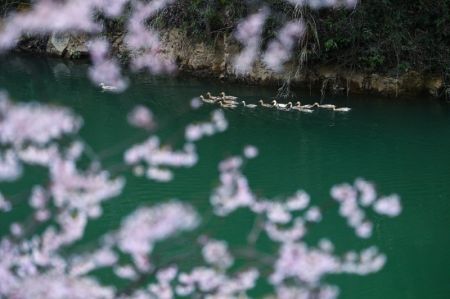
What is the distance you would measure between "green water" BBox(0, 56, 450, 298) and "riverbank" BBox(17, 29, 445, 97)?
242 millimetres

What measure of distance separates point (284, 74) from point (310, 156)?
2.74 m

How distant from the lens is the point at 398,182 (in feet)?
16.2

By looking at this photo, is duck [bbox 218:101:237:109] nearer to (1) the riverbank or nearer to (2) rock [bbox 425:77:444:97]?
(1) the riverbank

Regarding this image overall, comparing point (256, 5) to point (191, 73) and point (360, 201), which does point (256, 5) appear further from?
point (360, 201)

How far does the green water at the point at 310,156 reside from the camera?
3.66m

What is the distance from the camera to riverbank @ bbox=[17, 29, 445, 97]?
7.92m

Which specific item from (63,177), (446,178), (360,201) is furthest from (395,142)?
(63,177)

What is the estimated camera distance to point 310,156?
5637 mm

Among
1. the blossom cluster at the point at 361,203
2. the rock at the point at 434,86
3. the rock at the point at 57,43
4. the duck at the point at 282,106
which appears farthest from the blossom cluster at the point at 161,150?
the rock at the point at 57,43

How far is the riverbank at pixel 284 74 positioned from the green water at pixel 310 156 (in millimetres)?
242

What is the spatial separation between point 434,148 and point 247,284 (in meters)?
3.84

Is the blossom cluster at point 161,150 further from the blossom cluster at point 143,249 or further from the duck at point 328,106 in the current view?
the duck at point 328,106

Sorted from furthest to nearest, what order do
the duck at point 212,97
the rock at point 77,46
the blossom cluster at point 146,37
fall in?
the rock at point 77,46
the blossom cluster at point 146,37
the duck at point 212,97

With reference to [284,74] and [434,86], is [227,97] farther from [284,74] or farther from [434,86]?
[434,86]
